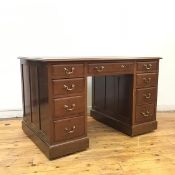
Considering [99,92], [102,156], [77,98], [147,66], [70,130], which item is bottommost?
[102,156]

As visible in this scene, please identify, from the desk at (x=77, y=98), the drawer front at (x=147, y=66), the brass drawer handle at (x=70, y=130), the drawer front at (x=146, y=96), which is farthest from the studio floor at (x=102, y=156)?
the drawer front at (x=147, y=66)

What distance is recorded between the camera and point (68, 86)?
185 cm

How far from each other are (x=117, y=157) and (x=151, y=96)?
817mm

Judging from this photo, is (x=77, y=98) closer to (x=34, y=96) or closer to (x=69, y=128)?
(x=69, y=128)

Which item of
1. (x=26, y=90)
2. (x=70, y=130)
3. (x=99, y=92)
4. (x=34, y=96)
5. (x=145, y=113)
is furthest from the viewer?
(x=99, y=92)

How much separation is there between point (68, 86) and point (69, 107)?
175 millimetres

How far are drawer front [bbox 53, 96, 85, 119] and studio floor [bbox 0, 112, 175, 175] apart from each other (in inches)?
14.0

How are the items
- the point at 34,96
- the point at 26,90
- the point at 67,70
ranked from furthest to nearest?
the point at 26,90
the point at 34,96
the point at 67,70

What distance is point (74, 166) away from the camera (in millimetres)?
1751

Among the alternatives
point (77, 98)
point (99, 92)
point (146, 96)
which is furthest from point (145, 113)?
point (77, 98)
